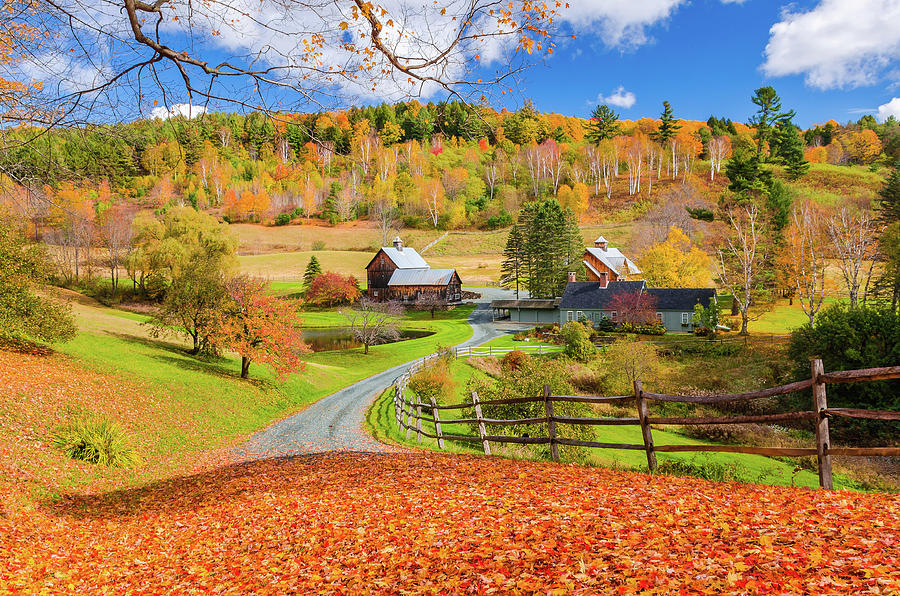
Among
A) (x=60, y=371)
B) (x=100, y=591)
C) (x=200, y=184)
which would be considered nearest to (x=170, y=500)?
(x=100, y=591)

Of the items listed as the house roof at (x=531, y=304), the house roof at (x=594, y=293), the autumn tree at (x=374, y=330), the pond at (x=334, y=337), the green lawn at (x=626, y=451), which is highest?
the house roof at (x=594, y=293)

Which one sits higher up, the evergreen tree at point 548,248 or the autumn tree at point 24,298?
the evergreen tree at point 548,248

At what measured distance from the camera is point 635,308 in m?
51.0

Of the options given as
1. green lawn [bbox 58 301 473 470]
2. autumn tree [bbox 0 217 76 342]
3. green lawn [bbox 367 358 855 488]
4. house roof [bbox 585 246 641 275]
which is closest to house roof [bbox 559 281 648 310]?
house roof [bbox 585 246 641 275]

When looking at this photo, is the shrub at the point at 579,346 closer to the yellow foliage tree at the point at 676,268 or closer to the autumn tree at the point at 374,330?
the autumn tree at the point at 374,330

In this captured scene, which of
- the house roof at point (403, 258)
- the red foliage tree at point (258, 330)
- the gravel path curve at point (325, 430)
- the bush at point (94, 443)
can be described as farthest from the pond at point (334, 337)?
the bush at point (94, 443)

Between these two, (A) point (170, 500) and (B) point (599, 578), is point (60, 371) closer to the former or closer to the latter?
(A) point (170, 500)

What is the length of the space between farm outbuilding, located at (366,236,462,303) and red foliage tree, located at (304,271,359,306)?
5.20 metres

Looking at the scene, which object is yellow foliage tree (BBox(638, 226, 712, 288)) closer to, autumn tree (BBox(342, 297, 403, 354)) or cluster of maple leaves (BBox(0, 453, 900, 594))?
autumn tree (BBox(342, 297, 403, 354))

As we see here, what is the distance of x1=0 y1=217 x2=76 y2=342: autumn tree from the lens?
61.0ft

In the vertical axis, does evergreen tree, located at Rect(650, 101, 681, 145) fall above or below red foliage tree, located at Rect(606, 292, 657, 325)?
above

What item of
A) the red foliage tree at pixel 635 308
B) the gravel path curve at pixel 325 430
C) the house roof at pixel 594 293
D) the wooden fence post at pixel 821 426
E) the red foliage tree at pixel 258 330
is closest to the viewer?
the wooden fence post at pixel 821 426

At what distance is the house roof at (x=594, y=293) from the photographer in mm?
54094

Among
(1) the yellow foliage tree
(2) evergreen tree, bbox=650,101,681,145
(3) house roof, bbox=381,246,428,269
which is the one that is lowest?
(1) the yellow foliage tree
